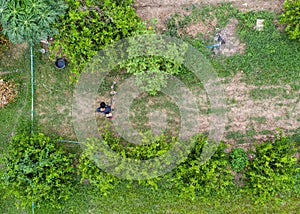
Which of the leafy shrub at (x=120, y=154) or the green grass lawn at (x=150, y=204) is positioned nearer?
the leafy shrub at (x=120, y=154)

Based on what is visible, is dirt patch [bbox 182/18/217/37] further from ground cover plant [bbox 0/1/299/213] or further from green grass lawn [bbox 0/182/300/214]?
green grass lawn [bbox 0/182/300/214]

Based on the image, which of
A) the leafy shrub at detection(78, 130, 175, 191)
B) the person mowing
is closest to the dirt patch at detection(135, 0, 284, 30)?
the person mowing

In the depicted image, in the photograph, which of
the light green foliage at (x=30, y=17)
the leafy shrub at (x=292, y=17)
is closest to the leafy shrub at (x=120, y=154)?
the light green foliage at (x=30, y=17)

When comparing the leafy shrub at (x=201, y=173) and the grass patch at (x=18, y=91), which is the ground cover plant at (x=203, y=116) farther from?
the leafy shrub at (x=201, y=173)

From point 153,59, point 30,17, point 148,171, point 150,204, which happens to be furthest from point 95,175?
point 30,17

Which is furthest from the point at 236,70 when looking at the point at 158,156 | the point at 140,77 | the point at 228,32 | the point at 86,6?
the point at 86,6

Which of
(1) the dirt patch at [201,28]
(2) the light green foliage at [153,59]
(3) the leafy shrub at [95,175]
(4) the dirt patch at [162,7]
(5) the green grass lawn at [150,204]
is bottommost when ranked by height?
(5) the green grass lawn at [150,204]

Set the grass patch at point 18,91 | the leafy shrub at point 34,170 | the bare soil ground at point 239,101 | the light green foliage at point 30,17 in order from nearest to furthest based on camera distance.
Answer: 1. the light green foliage at point 30,17
2. the leafy shrub at point 34,170
3. the bare soil ground at point 239,101
4. the grass patch at point 18,91
